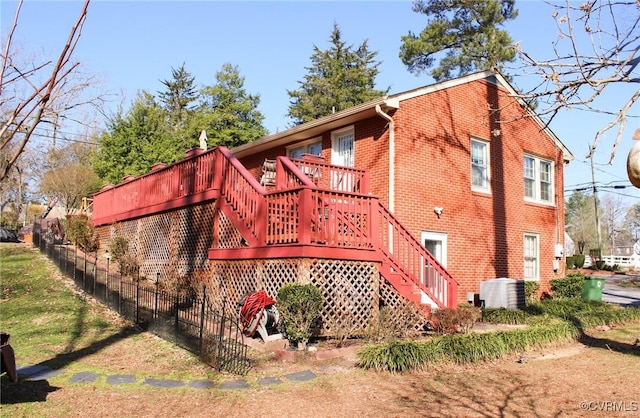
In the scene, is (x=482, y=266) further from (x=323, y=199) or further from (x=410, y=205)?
(x=323, y=199)

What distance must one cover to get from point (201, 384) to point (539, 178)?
14.4 m

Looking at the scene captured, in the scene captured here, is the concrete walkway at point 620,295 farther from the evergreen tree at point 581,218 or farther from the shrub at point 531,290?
the evergreen tree at point 581,218

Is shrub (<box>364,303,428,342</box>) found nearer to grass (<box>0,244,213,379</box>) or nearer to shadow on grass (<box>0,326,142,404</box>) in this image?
grass (<box>0,244,213,379</box>)

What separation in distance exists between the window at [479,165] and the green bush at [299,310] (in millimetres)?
8596

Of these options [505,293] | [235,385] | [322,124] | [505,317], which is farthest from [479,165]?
[235,385]

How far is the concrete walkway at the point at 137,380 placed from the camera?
20.6 feet

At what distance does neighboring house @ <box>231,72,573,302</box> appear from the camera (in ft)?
43.0

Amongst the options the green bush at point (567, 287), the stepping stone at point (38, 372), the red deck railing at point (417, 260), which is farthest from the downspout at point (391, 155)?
the stepping stone at point (38, 372)

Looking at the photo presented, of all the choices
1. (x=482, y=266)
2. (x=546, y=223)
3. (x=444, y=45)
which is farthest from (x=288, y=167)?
(x=444, y=45)

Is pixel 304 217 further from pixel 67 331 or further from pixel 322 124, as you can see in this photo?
pixel 322 124

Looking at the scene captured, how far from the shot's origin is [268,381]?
661 centimetres

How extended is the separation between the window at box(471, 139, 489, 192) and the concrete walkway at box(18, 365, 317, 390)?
10.1 metres

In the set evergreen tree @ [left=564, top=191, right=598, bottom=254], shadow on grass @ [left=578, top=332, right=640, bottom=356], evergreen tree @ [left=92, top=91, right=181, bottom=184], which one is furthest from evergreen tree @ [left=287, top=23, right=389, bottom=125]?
evergreen tree @ [left=564, top=191, right=598, bottom=254]

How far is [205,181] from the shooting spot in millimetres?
12227
